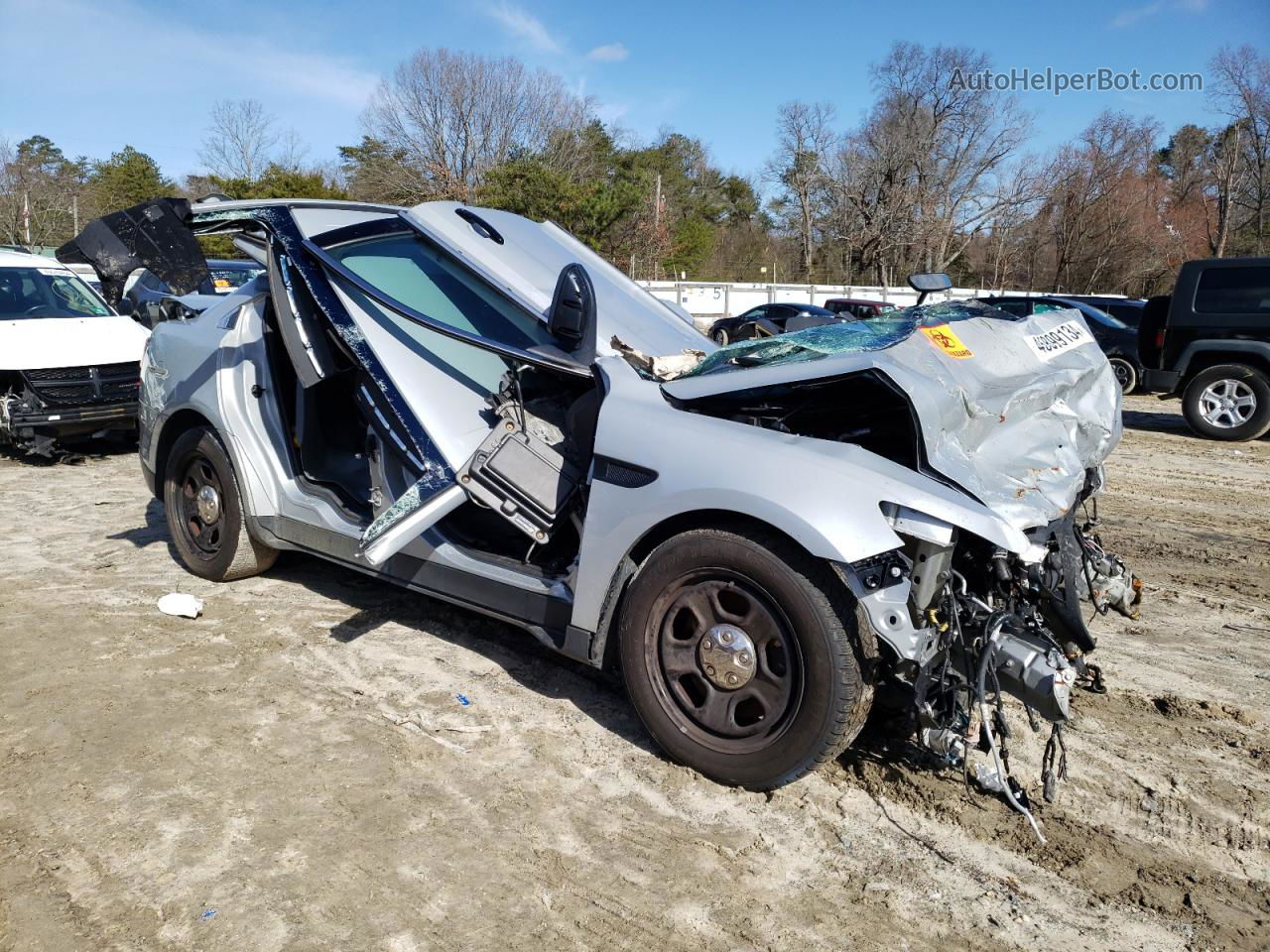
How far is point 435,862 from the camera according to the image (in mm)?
2652

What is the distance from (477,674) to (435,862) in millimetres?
1317

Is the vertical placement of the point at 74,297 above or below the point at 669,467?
above

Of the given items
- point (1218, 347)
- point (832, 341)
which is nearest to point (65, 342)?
point (832, 341)

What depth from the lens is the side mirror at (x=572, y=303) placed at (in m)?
3.28

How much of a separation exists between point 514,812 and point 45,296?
9042 mm

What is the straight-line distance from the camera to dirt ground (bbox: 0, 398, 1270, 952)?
2.41 m

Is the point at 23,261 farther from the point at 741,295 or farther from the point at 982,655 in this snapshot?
the point at 741,295

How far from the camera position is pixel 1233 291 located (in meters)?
10.7

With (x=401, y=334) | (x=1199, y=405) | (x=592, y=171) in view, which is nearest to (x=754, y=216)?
(x=592, y=171)

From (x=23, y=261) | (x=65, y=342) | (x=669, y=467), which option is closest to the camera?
(x=669, y=467)

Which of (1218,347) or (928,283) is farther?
(1218,347)

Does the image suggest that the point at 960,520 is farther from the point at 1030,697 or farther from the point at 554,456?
the point at 554,456

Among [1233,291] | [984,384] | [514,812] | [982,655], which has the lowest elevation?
[514,812]

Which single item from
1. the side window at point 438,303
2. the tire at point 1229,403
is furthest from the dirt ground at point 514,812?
the tire at point 1229,403
